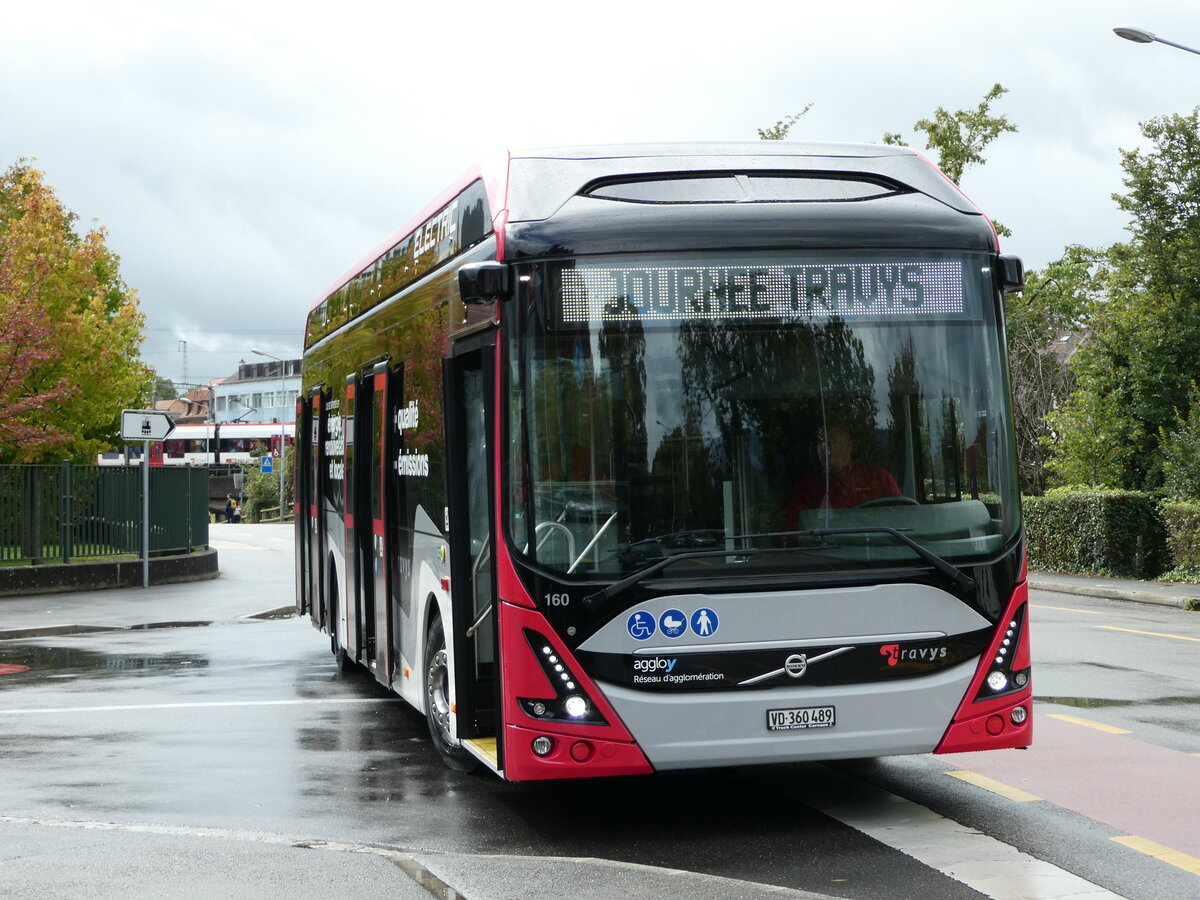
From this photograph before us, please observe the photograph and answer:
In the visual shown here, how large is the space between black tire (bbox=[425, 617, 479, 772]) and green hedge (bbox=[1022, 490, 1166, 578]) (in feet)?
64.4

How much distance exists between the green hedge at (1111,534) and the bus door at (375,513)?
18.3 meters

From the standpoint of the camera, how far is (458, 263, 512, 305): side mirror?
6530mm

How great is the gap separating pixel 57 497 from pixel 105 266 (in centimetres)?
1573

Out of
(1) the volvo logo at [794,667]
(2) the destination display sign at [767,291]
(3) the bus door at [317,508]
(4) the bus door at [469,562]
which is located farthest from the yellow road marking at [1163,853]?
(3) the bus door at [317,508]

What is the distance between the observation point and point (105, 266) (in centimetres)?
3850

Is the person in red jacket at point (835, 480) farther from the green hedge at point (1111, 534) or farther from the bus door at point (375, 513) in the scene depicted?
the green hedge at point (1111, 534)

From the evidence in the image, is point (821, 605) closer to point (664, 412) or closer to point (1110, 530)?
point (664, 412)

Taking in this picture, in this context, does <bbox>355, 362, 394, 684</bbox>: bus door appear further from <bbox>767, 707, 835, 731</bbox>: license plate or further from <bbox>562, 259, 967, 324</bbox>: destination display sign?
<bbox>767, 707, 835, 731</bbox>: license plate

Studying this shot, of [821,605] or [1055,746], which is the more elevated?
[821,605]

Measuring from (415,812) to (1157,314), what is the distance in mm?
24654

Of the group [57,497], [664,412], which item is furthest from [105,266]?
[664,412]

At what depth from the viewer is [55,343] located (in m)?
28.6

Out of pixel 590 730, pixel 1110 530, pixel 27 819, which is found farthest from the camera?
pixel 1110 530

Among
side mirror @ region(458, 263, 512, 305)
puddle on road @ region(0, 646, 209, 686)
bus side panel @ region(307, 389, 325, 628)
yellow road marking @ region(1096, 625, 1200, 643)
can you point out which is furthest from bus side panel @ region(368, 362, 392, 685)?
yellow road marking @ region(1096, 625, 1200, 643)
